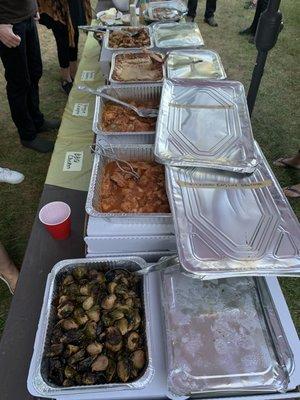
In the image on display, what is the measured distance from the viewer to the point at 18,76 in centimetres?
236

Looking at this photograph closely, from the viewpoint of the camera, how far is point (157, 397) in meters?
1.01

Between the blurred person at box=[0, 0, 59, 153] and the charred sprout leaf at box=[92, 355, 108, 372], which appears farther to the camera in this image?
Result: the blurred person at box=[0, 0, 59, 153]

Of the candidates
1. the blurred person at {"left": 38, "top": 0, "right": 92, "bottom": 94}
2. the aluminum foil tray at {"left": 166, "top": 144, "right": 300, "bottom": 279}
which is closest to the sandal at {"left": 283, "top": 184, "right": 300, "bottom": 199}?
the aluminum foil tray at {"left": 166, "top": 144, "right": 300, "bottom": 279}

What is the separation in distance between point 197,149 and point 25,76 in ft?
5.35

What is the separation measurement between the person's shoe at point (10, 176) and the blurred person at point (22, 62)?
35 centimetres

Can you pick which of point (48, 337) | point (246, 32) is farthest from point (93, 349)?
point (246, 32)

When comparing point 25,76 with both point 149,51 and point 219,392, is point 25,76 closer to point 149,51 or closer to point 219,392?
point 149,51

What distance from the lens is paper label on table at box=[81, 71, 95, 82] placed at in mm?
2699

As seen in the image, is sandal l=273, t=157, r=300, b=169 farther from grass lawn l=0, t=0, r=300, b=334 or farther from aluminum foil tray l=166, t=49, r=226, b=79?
aluminum foil tray l=166, t=49, r=226, b=79

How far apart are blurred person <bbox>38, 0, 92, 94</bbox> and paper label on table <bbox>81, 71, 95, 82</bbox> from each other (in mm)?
491

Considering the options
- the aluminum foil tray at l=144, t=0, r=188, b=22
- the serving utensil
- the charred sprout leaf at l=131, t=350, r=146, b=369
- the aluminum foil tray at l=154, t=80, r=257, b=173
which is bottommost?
the charred sprout leaf at l=131, t=350, r=146, b=369

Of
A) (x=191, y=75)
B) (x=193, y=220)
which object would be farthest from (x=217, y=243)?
(x=191, y=75)

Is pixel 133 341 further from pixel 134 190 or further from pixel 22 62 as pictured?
pixel 22 62

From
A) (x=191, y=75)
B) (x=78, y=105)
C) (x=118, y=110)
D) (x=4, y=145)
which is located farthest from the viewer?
(x=4, y=145)
